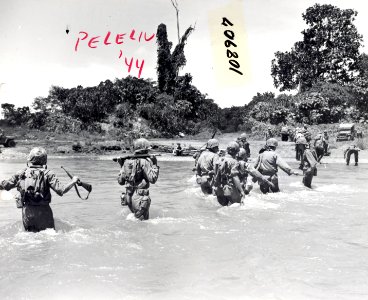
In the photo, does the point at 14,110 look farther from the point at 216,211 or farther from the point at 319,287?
the point at 319,287

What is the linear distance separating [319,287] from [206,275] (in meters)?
1.34

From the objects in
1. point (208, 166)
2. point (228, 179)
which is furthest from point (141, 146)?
point (208, 166)

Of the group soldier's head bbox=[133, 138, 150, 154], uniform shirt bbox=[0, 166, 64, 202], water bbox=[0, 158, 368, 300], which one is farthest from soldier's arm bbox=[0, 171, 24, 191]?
soldier's head bbox=[133, 138, 150, 154]

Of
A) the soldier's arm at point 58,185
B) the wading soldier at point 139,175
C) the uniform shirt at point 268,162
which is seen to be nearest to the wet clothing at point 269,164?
the uniform shirt at point 268,162

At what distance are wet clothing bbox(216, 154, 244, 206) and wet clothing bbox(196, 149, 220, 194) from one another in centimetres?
137

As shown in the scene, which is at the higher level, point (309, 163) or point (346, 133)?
point (346, 133)

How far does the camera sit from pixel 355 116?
1649 inches

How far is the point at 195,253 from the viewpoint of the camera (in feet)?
22.9

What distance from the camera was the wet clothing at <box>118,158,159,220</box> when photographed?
338 inches

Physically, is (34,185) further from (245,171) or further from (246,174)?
(246,174)

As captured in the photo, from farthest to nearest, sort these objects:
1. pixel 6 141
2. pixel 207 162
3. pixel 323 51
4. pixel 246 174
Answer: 1. pixel 323 51
2. pixel 6 141
3. pixel 207 162
4. pixel 246 174

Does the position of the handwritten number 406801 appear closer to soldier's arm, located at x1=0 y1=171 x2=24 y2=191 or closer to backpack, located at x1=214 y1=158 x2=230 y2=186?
backpack, located at x1=214 y1=158 x2=230 y2=186

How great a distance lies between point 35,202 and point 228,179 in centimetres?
462

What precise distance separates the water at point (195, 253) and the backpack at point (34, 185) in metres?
0.63
